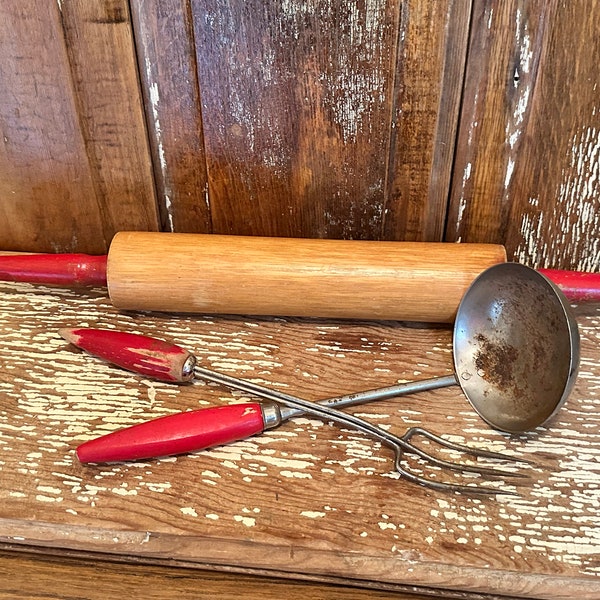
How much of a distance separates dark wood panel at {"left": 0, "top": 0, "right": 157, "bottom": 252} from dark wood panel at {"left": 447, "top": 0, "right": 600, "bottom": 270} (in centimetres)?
41

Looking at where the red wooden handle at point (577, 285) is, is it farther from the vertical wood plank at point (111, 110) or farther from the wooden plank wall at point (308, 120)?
the vertical wood plank at point (111, 110)

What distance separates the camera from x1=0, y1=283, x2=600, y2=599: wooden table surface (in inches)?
23.9

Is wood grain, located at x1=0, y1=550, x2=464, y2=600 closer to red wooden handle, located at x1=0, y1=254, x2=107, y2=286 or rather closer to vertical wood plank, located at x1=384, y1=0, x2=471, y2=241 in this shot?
red wooden handle, located at x1=0, y1=254, x2=107, y2=286

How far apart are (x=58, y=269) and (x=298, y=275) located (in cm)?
32

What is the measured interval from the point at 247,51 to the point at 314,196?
20 centimetres

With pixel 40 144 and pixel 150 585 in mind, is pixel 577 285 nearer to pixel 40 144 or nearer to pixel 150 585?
pixel 150 585

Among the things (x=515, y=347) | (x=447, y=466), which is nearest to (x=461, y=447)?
(x=447, y=466)

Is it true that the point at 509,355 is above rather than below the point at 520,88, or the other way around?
below

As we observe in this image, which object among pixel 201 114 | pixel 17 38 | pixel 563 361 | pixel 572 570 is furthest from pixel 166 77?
pixel 572 570

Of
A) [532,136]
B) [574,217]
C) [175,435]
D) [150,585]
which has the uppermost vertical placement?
[532,136]

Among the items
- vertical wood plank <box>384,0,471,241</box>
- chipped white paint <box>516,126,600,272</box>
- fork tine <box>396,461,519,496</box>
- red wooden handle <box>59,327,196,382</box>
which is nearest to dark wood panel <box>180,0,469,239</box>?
vertical wood plank <box>384,0,471,241</box>

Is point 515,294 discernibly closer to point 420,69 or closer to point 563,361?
point 563,361

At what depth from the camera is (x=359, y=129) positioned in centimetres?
82

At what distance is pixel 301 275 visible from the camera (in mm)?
800
